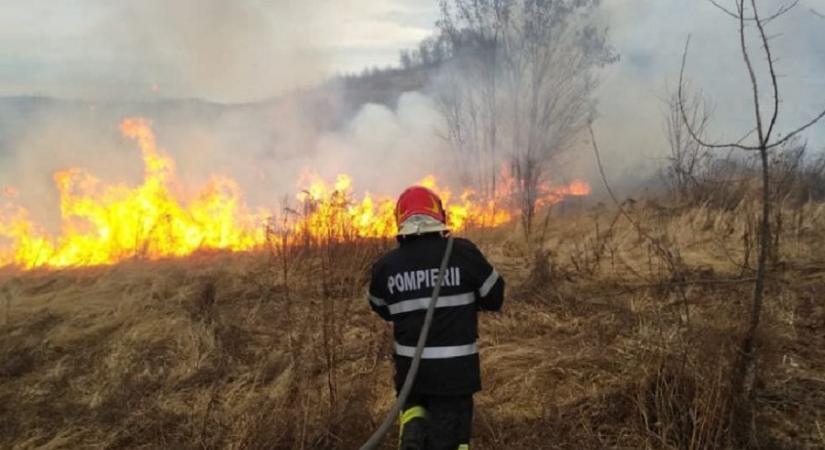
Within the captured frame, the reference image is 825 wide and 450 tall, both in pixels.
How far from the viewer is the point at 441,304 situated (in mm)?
2906

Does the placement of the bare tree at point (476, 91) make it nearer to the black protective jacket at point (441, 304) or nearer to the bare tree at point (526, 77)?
the bare tree at point (526, 77)

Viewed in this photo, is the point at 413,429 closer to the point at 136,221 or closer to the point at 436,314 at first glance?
the point at 436,314

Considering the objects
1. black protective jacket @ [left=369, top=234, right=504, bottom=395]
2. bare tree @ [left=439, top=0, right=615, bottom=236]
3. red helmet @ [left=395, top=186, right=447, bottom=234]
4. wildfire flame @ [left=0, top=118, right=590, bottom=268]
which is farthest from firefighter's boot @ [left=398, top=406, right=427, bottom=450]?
bare tree @ [left=439, top=0, right=615, bottom=236]

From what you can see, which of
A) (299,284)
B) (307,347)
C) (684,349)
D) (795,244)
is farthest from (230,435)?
(795,244)

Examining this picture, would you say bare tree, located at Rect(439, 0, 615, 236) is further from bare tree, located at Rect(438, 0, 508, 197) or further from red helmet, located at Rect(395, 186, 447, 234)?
red helmet, located at Rect(395, 186, 447, 234)

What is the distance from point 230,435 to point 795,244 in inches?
293

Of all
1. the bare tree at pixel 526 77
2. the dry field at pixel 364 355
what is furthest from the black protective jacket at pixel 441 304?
the bare tree at pixel 526 77

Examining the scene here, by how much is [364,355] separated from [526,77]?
51.6 ft

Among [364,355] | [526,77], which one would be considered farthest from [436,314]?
[526,77]

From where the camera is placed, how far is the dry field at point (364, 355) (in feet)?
11.7

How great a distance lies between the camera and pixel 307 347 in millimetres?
5480

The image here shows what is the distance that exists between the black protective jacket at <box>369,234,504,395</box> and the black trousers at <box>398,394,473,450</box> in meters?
0.08

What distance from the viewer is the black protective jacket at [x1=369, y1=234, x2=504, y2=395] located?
2.90m

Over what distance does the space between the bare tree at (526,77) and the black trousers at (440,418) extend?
14.9 meters
